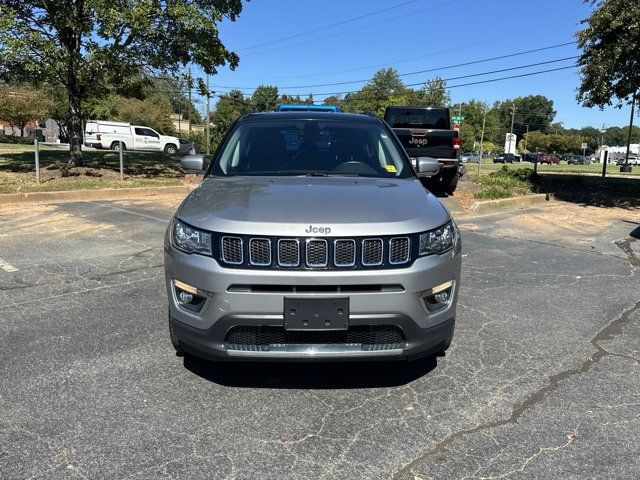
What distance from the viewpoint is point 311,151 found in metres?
4.36

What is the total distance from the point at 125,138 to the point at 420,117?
24.9 meters

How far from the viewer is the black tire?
1303cm

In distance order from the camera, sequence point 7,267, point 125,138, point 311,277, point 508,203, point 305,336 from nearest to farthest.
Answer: point 311,277 → point 305,336 → point 7,267 → point 508,203 → point 125,138

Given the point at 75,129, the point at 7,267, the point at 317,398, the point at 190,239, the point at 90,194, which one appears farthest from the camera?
the point at 75,129

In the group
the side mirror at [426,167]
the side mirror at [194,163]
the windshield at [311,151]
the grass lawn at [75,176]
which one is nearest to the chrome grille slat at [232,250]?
the windshield at [311,151]

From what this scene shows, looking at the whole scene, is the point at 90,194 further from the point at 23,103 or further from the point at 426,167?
the point at 23,103

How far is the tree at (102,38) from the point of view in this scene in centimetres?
1165

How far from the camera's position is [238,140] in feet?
14.8

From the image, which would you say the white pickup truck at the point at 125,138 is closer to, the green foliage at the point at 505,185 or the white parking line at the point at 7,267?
the green foliage at the point at 505,185

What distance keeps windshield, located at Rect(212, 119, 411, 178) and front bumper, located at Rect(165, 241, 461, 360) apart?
4.30ft

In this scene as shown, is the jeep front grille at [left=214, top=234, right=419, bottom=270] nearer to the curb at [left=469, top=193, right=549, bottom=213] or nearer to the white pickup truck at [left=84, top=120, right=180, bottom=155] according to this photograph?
the curb at [left=469, top=193, right=549, bottom=213]

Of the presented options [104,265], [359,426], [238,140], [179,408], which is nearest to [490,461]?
[359,426]

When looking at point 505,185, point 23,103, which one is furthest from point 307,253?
point 23,103

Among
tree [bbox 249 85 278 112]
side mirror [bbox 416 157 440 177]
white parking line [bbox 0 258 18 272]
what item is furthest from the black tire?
tree [bbox 249 85 278 112]
